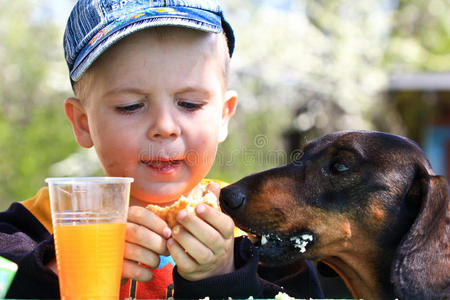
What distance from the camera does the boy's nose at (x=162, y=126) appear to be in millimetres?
2402

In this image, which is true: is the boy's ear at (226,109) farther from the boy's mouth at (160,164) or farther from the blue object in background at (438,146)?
the blue object in background at (438,146)

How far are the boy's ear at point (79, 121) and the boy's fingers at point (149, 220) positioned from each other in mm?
976

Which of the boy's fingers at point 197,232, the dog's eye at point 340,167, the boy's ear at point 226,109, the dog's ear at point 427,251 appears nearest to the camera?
the boy's fingers at point 197,232

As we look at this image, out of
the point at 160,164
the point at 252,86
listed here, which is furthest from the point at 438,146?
the point at 160,164

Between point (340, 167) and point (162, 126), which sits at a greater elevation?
point (162, 126)

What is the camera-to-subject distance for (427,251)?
2.36 metres

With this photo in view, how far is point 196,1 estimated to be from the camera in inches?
101

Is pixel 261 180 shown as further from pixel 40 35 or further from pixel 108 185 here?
pixel 40 35

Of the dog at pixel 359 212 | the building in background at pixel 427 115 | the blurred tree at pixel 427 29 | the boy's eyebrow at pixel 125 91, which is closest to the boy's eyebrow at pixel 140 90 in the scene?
the boy's eyebrow at pixel 125 91

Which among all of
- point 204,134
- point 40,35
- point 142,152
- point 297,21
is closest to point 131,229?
point 142,152

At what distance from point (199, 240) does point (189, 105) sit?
799 mm

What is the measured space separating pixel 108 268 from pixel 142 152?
2.88ft

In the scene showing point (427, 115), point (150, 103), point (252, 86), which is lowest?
point (150, 103)

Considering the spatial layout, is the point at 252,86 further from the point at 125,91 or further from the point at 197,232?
the point at 197,232
